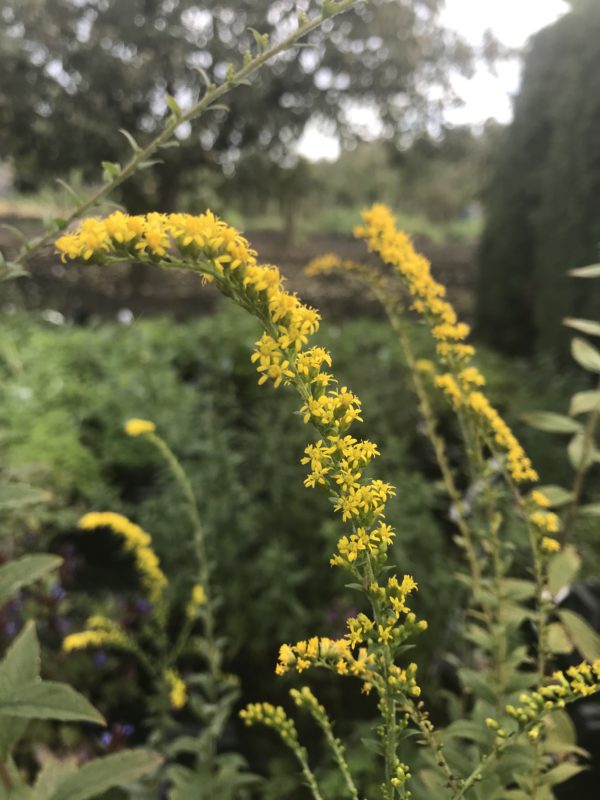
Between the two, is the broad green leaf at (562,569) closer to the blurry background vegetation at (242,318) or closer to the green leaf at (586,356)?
the green leaf at (586,356)

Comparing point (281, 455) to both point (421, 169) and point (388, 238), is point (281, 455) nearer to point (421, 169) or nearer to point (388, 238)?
point (388, 238)

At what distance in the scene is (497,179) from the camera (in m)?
7.43

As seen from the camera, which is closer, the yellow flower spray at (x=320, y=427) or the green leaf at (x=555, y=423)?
the yellow flower spray at (x=320, y=427)

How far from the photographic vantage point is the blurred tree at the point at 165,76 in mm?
9406

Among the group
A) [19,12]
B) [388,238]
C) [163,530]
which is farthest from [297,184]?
[388,238]

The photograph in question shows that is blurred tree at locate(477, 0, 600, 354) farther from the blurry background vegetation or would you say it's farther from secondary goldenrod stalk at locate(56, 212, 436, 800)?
secondary goldenrod stalk at locate(56, 212, 436, 800)

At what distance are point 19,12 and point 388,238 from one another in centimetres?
1035

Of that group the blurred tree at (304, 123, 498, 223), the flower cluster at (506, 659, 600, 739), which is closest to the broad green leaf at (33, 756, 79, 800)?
the flower cluster at (506, 659, 600, 739)

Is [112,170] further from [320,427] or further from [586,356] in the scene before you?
[586,356]

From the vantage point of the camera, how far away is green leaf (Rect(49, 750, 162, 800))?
1.24m

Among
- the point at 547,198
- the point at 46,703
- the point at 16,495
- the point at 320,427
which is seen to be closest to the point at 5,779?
the point at 46,703

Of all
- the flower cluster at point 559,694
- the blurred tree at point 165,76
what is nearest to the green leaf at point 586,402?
the flower cluster at point 559,694

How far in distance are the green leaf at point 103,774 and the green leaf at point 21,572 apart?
1.21 feet

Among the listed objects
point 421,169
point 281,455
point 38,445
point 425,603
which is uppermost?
point 421,169
